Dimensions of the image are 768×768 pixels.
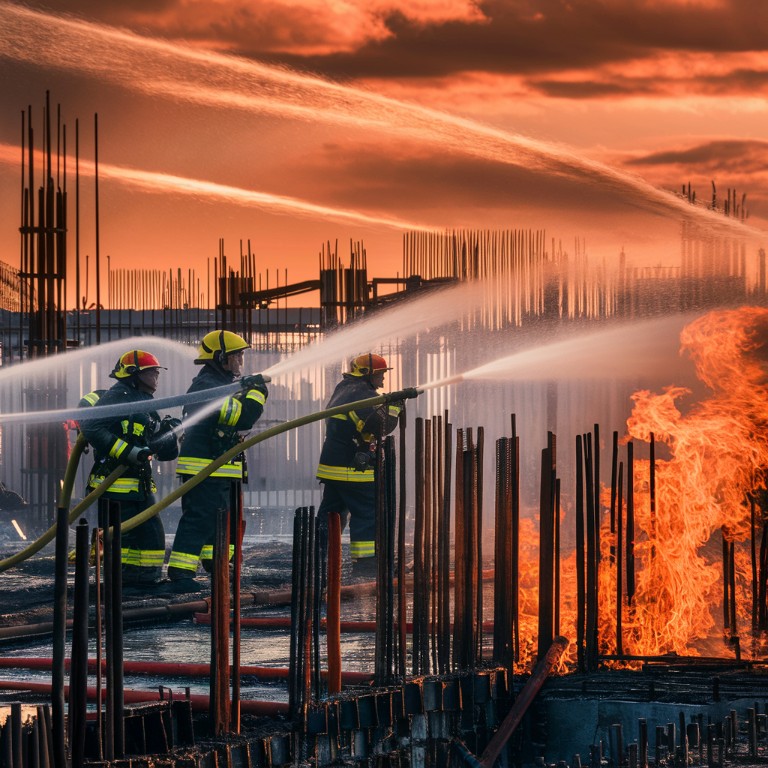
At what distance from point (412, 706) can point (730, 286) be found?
14.2 meters

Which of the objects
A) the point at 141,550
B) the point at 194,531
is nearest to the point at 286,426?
the point at 194,531

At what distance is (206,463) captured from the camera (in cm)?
1318

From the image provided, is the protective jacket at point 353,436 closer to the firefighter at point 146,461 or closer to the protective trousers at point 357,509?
the protective trousers at point 357,509

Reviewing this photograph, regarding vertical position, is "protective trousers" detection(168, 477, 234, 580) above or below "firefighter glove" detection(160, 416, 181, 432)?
below

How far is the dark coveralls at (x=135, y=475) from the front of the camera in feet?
42.5

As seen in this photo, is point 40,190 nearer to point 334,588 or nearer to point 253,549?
point 253,549

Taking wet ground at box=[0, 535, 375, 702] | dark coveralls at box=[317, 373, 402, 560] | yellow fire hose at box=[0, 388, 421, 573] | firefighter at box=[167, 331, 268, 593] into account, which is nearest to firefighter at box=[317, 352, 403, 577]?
dark coveralls at box=[317, 373, 402, 560]

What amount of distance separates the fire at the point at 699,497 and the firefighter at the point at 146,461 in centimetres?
408

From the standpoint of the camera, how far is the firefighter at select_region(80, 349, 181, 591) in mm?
12969

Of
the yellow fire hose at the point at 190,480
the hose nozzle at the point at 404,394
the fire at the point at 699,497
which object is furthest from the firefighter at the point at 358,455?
the hose nozzle at the point at 404,394

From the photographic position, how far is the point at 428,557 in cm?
940

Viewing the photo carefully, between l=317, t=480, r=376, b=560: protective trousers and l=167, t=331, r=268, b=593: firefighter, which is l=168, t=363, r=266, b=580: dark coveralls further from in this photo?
l=317, t=480, r=376, b=560: protective trousers

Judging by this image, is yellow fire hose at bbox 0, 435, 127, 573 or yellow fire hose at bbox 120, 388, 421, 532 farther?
yellow fire hose at bbox 0, 435, 127, 573

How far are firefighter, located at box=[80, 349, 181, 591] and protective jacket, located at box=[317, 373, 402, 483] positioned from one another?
70.5 inches
